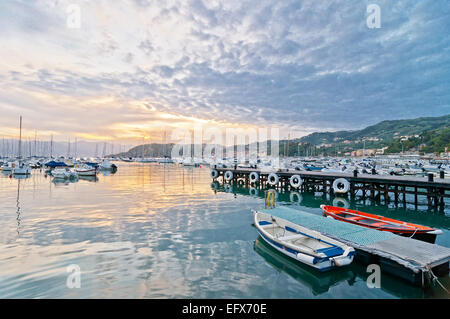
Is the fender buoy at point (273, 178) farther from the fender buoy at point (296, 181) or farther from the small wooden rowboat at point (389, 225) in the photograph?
the small wooden rowboat at point (389, 225)

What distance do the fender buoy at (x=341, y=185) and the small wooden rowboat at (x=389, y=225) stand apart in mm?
12756

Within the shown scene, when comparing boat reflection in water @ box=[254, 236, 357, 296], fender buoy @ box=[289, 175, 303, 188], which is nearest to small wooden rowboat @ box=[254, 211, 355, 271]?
boat reflection in water @ box=[254, 236, 357, 296]

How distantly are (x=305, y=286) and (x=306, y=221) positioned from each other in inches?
202

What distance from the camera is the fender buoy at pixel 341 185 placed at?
27625 millimetres

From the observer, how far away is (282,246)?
10.5 m

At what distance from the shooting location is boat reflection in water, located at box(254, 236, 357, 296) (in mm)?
8461

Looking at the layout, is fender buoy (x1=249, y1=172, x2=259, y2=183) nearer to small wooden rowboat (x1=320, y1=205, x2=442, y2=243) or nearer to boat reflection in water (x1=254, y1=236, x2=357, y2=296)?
small wooden rowboat (x1=320, y1=205, x2=442, y2=243)

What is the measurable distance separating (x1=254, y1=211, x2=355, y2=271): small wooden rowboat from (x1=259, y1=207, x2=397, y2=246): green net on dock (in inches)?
26.5

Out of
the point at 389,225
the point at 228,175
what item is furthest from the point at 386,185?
the point at 228,175

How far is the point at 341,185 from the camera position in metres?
28.5

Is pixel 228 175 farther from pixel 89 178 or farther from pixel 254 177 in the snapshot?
pixel 89 178

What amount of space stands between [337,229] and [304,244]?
2177mm

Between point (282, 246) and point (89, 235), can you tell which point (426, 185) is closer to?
point (282, 246)
